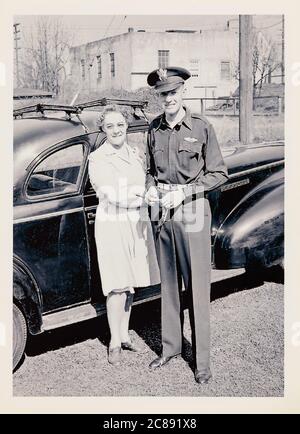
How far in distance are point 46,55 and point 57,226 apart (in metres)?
1.33

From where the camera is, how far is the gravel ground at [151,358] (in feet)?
13.3

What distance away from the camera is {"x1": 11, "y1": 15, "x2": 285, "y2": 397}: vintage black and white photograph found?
3.97m

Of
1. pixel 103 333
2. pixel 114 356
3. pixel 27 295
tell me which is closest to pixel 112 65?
pixel 27 295

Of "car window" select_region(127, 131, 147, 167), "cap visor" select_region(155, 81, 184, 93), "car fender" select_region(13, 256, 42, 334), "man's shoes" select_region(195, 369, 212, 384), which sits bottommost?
"man's shoes" select_region(195, 369, 212, 384)

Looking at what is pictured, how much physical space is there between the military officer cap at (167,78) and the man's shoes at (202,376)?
1.88m

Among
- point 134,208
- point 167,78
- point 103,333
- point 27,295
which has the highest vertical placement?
point 167,78

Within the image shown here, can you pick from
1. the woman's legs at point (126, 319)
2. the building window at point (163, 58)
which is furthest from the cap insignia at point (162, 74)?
the woman's legs at point (126, 319)

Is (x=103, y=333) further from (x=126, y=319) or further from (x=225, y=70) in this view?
(x=225, y=70)

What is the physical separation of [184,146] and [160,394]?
1640 mm

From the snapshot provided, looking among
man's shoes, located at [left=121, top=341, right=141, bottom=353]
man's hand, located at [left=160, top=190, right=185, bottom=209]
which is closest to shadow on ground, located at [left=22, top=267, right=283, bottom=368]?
man's shoes, located at [left=121, top=341, right=141, bottom=353]

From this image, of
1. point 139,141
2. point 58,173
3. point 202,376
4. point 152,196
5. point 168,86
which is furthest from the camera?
point 139,141

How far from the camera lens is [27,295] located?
399 cm

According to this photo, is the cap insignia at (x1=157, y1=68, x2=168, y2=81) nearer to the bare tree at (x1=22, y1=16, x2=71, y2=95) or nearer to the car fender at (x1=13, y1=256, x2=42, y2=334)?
the bare tree at (x1=22, y1=16, x2=71, y2=95)
